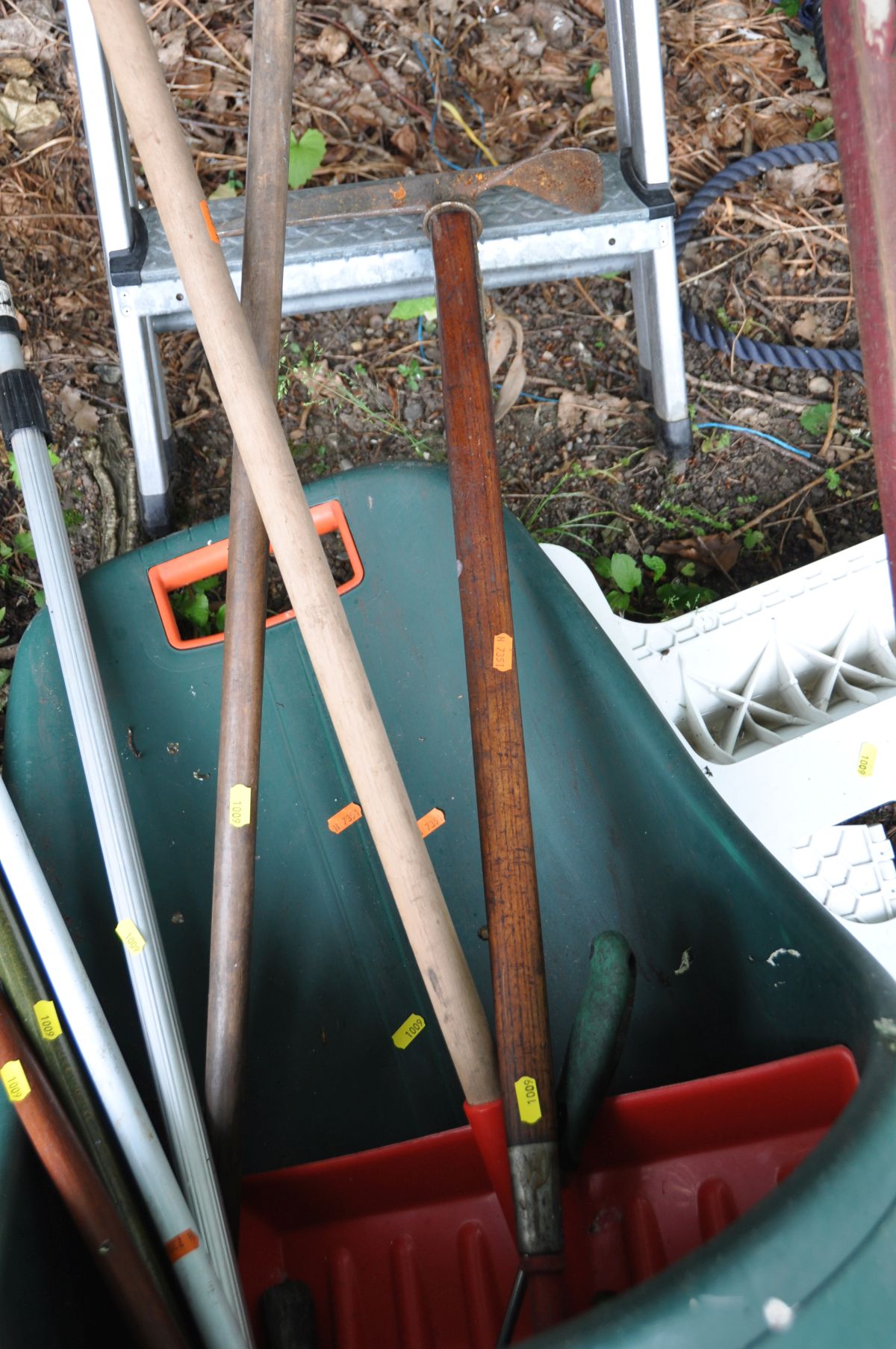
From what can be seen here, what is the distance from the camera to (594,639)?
98 cm

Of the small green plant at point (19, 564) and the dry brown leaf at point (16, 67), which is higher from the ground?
the dry brown leaf at point (16, 67)

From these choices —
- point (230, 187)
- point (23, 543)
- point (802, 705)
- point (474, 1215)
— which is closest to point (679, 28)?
point (230, 187)

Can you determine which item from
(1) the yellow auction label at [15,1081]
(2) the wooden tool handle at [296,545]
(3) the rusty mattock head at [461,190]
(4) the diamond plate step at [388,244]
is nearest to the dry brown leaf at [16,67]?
(4) the diamond plate step at [388,244]

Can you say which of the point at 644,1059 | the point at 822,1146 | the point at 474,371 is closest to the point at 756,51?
the point at 474,371

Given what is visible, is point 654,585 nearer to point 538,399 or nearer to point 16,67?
point 538,399

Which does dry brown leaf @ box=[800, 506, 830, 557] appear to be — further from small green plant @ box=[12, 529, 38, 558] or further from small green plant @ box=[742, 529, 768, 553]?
small green plant @ box=[12, 529, 38, 558]

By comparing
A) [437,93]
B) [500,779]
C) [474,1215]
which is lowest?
[474,1215]

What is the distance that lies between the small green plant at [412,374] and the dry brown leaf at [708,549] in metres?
0.47

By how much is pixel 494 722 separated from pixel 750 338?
1.09 m

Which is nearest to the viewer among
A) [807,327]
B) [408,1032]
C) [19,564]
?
[408,1032]

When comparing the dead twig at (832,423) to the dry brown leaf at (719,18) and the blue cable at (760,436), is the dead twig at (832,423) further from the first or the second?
the dry brown leaf at (719,18)

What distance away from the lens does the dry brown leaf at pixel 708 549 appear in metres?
1.54

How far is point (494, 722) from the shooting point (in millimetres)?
865

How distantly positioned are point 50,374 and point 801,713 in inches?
47.3
